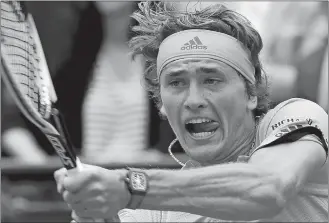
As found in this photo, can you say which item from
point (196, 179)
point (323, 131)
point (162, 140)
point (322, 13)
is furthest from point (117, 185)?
point (322, 13)

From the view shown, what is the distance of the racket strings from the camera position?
333cm

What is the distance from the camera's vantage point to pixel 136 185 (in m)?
3.12

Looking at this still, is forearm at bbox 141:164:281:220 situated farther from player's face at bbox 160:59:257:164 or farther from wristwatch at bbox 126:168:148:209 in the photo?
player's face at bbox 160:59:257:164

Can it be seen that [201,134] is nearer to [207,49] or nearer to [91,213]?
[207,49]

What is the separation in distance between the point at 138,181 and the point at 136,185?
0.02 meters

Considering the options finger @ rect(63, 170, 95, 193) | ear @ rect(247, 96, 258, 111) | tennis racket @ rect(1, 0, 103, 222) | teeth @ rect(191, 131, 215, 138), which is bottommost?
teeth @ rect(191, 131, 215, 138)

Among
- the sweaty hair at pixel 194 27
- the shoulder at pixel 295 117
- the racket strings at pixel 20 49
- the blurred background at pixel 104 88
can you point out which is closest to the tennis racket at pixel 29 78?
the racket strings at pixel 20 49

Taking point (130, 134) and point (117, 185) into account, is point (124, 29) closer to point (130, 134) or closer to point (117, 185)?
point (130, 134)

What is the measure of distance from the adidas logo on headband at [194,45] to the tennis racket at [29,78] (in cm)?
93

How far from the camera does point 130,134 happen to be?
664 cm

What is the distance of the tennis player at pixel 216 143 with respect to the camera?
10.3 feet

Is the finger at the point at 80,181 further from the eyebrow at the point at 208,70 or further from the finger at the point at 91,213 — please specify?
the eyebrow at the point at 208,70

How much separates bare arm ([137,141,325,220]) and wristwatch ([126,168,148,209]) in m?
0.02

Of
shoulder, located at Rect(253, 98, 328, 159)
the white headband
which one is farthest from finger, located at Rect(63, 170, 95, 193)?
the white headband
